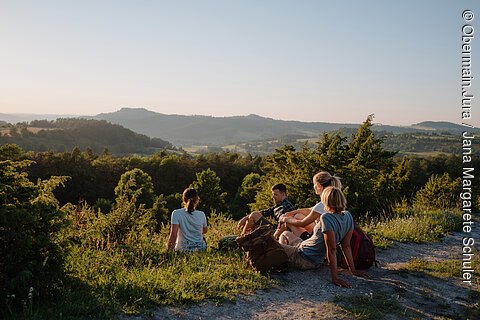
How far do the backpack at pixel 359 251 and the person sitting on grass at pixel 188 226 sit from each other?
→ 276 centimetres

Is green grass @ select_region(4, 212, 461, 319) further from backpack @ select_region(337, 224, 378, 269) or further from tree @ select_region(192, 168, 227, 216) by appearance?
tree @ select_region(192, 168, 227, 216)

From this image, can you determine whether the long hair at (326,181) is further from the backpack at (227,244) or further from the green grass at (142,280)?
the backpack at (227,244)

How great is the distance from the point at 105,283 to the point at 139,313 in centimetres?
95

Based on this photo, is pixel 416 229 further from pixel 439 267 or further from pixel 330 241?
pixel 330 241

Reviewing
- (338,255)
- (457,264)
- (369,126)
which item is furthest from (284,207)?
(369,126)

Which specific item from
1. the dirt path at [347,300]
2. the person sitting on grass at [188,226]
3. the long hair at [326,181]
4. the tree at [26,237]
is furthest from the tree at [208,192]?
the tree at [26,237]

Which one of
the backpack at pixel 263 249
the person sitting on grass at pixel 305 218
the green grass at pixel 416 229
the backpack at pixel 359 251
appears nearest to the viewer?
the backpack at pixel 263 249

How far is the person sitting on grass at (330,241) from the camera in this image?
618 cm

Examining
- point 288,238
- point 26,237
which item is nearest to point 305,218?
point 288,238

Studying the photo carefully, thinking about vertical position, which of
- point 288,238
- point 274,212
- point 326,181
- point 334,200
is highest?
point 326,181

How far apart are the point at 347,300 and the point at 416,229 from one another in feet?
18.3

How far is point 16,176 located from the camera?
189 inches

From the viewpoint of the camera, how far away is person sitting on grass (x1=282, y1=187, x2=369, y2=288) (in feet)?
20.3

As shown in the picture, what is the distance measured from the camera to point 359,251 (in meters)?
7.01
